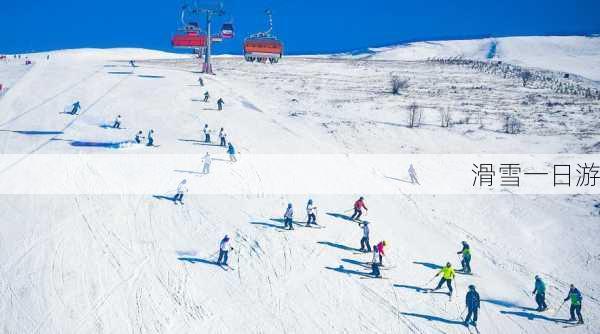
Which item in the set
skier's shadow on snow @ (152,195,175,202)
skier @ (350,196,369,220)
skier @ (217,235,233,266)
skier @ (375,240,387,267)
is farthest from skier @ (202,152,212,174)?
skier @ (375,240,387,267)

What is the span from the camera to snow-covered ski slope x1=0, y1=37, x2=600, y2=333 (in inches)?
592

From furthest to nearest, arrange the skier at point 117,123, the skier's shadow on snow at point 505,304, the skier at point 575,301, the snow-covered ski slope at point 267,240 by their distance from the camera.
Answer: the skier at point 117,123 < the skier's shadow on snow at point 505,304 < the skier at point 575,301 < the snow-covered ski slope at point 267,240

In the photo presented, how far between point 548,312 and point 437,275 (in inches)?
133

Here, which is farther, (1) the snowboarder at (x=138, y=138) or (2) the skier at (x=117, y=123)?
(2) the skier at (x=117, y=123)

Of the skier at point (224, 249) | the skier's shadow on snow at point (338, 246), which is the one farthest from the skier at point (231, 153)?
the skier at point (224, 249)

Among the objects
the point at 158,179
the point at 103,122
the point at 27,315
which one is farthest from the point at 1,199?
the point at 103,122

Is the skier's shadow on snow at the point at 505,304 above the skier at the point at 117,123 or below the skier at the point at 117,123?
below

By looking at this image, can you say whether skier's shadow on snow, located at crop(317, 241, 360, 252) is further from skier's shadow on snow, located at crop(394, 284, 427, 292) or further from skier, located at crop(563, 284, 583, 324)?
skier, located at crop(563, 284, 583, 324)

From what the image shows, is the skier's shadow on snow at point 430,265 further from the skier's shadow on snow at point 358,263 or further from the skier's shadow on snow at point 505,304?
the skier's shadow on snow at point 505,304

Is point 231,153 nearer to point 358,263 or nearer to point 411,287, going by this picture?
point 358,263

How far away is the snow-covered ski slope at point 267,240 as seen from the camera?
1504cm

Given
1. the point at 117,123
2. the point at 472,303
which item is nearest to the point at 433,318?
the point at 472,303

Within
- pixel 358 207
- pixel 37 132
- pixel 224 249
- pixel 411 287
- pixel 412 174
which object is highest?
pixel 37 132

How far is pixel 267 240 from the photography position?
19.2 metres
